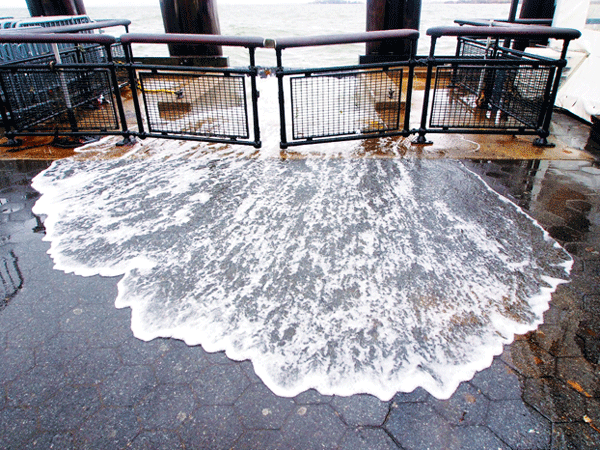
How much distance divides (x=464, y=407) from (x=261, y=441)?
1.10 m

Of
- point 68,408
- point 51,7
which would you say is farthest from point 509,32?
point 51,7

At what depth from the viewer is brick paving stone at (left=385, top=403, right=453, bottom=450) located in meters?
1.97

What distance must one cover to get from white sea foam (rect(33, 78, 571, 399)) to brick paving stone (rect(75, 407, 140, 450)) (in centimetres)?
58

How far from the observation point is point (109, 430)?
6.74 ft

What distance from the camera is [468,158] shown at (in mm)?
5379

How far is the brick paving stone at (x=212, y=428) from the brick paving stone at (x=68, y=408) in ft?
1.82

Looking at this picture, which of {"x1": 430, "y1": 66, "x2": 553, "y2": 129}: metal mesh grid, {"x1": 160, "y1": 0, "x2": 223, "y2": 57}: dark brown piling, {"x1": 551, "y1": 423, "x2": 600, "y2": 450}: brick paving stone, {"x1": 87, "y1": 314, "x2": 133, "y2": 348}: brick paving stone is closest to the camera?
{"x1": 551, "y1": 423, "x2": 600, "y2": 450}: brick paving stone

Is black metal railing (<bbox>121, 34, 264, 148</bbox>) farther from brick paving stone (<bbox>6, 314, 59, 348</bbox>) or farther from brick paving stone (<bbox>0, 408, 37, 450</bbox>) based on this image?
brick paving stone (<bbox>0, 408, 37, 450</bbox>)

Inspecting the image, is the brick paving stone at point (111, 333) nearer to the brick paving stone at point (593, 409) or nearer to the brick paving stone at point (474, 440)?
the brick paving stone at point (474, 440)

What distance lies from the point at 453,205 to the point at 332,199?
129 centimetres

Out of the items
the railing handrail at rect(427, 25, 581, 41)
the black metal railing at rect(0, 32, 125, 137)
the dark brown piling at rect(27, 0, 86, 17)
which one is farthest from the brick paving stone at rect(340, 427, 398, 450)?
the dark brown piling at rect(27, 0, 86, 17)

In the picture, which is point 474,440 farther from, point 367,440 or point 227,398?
point 227,398

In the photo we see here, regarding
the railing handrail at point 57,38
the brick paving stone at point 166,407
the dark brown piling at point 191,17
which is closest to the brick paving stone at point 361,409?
the brick paving stone at point 166,407

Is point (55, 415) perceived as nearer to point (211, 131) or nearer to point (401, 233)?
point (401, 233)
